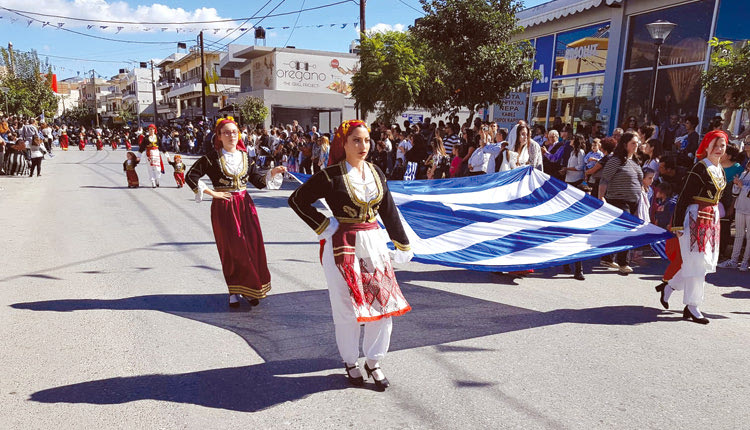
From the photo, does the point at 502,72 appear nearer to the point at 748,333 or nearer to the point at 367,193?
the point at 748,333

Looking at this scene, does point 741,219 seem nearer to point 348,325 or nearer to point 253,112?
point 348,325

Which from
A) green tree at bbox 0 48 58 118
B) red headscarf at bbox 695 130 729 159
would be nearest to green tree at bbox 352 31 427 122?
red headscarf at bbox 695 130 729 159

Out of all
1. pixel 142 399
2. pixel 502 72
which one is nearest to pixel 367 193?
pixel 142 399

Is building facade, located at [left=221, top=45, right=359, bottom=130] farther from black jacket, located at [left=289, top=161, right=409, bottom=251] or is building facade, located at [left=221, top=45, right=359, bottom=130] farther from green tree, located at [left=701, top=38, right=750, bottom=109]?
black jacket, located at [left=289, top=161, right=409, bottom=251]

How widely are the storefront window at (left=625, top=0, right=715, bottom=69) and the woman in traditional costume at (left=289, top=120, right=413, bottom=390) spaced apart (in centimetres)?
1377

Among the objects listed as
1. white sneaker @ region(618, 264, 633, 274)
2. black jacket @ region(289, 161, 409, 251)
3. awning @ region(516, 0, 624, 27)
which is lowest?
white sneaker @ region(618, 264, 633, 274)

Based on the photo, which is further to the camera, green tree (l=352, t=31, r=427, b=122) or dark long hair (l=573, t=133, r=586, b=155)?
green tree (l=352, t=31, r=427, b=122)

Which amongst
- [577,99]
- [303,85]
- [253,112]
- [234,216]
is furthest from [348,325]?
[303,85]

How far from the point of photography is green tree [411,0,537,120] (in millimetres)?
14648

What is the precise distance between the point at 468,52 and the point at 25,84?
42.5m

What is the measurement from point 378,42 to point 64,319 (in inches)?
418

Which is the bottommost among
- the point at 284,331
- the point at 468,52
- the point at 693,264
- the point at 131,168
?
the point at 284,331

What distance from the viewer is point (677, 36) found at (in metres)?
14.2

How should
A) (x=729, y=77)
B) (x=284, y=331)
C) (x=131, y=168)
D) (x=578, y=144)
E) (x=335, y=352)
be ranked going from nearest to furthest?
(x=335, y=352) → (x=284, y=331) → (x=729, y=77) → (x=578, y=144) → (x=131, y=168)
